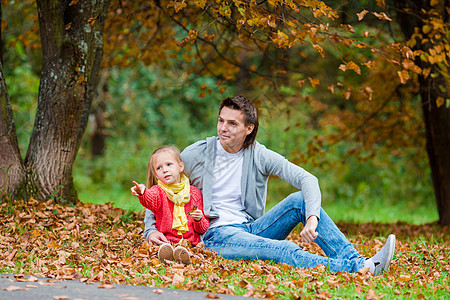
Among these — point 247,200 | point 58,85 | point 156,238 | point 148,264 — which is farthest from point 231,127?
point 58,85

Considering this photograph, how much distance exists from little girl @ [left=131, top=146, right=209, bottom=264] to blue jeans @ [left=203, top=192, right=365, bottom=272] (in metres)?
0.19

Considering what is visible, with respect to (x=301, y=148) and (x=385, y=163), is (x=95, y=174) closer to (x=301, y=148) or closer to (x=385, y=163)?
(x=301, y=148)

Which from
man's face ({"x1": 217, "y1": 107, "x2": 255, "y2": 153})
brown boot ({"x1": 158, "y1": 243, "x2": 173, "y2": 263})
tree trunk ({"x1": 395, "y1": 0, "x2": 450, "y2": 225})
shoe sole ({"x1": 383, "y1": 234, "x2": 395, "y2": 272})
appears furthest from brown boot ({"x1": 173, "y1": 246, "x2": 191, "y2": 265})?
tree trunk ({"x1": 395, "y1": 0, "x2": 450, "y2": 225})

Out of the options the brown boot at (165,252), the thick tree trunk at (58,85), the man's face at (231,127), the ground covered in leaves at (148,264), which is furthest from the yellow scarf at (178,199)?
the thick tree trunk at (58,85)

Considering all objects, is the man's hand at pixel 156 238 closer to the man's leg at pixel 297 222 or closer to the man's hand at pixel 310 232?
the man's leg at pixel 297 222

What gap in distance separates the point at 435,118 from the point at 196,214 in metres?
4.76

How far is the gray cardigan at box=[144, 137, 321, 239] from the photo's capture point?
4059mm

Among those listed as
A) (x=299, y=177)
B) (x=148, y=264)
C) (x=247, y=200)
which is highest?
(x=299, y=177)

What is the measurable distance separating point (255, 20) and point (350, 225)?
3.96 m

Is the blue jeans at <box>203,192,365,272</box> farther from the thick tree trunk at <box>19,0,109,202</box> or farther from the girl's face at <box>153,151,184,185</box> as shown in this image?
the thick tree trunk at <box>19,0,109,202</box>

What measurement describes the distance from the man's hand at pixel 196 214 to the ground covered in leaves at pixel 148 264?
0.25m

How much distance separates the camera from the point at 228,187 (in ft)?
13.7

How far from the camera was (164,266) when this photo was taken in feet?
12.2

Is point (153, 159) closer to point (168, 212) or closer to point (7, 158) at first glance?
point (168, 212)
